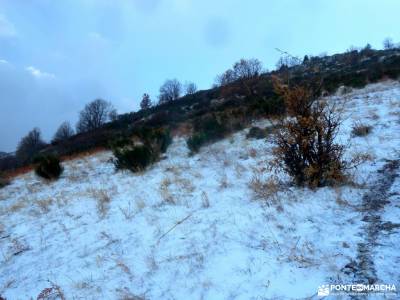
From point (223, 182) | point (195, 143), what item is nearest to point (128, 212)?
point (223, 182)

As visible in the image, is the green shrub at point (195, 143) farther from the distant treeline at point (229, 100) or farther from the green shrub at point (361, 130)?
the green shrub at point (361, 130)

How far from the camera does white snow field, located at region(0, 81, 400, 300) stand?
260 centimetres

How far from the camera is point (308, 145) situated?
4.21 meters

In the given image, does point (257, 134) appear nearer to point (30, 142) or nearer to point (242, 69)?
point (242, 69)

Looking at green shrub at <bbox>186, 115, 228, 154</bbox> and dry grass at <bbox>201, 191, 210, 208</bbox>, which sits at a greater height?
green shrub at <bbox>186, 115, 228, 154</bbox>

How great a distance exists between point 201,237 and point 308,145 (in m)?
1.88

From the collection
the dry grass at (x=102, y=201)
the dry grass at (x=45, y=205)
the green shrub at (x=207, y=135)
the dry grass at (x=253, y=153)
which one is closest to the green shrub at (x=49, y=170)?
the dry grass at (x=45, y=205)

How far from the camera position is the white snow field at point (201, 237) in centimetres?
260

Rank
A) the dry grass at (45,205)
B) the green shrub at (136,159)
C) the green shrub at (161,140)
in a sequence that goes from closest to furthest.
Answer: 1. the dry grass at (45,205)
2. the green shrub at (136,159)
3. the green shrub at (161,140)

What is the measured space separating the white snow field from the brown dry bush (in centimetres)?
22

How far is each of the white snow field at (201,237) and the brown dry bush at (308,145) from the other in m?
0.22

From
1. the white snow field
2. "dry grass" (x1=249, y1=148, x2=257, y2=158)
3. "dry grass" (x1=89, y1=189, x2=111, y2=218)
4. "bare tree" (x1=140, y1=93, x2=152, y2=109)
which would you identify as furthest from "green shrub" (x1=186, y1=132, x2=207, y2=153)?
"bare tree" (x1=140, y1=93, x2=152, y2=109)

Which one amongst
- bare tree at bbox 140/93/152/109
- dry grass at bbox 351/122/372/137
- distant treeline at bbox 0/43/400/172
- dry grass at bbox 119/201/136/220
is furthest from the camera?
bare tree at bbox 140/93/152/109

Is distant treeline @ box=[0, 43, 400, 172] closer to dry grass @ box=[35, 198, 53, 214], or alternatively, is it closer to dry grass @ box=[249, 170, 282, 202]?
dry grass @ box=[249, 170, 282, 202]
